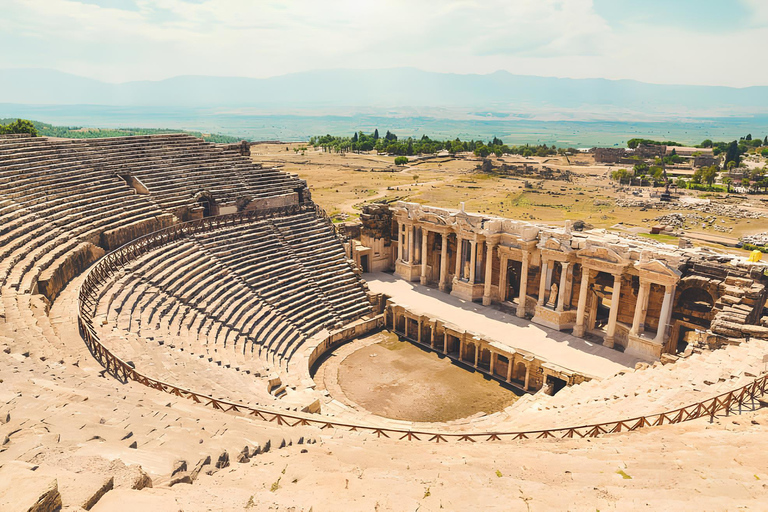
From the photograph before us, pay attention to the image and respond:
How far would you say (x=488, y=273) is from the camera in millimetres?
32906

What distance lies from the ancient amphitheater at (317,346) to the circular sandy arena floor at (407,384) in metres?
0.56

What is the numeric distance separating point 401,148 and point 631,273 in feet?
385

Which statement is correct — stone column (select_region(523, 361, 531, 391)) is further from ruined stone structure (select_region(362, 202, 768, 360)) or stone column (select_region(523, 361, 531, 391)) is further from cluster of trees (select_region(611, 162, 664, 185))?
cluster of trees (select_region(611, 162, 664, 185))

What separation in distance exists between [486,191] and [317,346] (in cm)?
6352

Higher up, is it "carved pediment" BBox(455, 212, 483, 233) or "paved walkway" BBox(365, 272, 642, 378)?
"carved pediment" BBox(455, 212, 483, 233)

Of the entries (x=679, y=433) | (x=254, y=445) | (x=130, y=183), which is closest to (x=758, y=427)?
(x=679, y=433)

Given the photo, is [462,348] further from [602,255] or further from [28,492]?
[28,492]

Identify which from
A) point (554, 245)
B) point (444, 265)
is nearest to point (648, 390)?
point (554, 245)

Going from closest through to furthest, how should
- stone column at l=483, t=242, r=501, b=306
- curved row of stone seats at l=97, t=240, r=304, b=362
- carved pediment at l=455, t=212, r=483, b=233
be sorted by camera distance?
1. curved row of stone seats at l=97, t=240, r=304, b=362
2. stone column at l=483, t=242, r=501, b=306
3. carved pediment at l=455, t=212, r=483, b=233

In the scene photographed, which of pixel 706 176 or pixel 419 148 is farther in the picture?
pixel 419 148

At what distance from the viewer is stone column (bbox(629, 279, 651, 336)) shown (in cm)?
2616

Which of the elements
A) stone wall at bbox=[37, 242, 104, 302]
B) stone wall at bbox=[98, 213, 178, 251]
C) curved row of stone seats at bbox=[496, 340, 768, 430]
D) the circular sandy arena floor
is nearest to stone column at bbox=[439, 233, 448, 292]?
the circular sandy arena floor

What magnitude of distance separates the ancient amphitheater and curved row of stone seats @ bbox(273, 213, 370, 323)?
0.52ft

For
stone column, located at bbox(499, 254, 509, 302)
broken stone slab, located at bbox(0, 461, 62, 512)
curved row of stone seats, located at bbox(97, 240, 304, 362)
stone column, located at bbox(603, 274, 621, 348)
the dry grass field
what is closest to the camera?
broken stone slab, located at bbox(0, 461, 62, 512)
